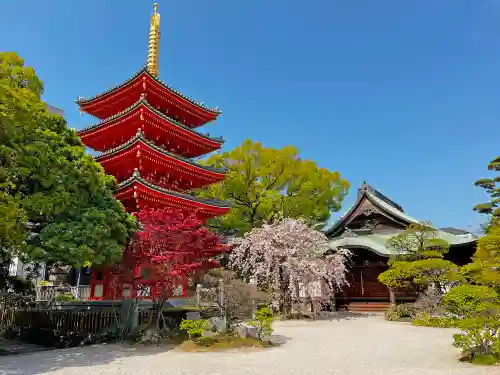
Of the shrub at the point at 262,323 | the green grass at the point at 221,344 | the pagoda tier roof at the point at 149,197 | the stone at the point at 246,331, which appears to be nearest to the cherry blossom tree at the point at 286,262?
the pagoda tier roof at the point at 149,197

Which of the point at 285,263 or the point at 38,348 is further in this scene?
the point at 285,263

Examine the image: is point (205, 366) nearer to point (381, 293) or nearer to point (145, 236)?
point (145, 236)

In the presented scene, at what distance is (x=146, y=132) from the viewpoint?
22.4 metres

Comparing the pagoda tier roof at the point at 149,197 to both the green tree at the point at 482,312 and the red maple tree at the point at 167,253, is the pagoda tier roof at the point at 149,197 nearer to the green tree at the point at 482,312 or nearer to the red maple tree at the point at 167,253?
the red maple tree at the point at 167,253

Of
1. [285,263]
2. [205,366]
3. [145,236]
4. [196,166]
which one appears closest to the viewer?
[205,366]

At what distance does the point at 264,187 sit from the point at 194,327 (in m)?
18.2

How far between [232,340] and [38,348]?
7198 millimetres

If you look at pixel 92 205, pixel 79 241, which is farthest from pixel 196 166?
pixel 79 241

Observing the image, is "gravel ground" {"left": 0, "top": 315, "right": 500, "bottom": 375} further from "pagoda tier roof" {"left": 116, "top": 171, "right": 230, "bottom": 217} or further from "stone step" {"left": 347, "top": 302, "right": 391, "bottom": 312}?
"stone step" {"left": 347, "top": 302, "right": 391, "bottom": 312}

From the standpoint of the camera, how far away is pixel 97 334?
43.8 ft

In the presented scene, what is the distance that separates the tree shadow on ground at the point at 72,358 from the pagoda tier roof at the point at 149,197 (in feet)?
24.3

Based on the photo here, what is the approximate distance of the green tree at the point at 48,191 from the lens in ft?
34.8

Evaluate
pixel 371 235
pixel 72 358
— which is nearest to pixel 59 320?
pixel 72 358

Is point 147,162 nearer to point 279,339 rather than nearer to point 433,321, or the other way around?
point 279,339
